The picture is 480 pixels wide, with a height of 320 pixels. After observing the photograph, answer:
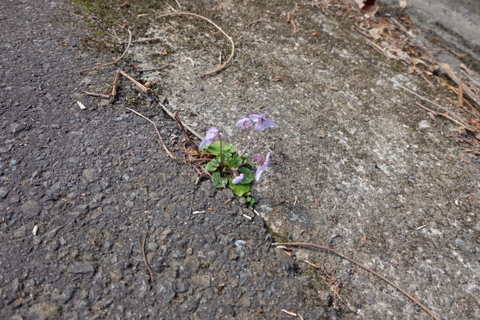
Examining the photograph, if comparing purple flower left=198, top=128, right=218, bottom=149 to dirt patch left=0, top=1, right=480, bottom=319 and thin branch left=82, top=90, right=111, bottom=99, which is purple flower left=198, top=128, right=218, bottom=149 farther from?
thin branch left=82, top=90, right=111, bottom=99

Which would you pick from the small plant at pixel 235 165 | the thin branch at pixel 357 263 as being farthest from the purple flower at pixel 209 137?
the thin branch at pixel 357 263

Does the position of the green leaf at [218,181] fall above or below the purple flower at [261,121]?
below

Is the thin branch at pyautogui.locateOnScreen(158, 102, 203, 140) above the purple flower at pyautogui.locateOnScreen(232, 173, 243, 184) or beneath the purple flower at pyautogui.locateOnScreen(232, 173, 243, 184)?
beneath

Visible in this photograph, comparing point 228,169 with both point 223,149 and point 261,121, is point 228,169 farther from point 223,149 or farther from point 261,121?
point 261,121

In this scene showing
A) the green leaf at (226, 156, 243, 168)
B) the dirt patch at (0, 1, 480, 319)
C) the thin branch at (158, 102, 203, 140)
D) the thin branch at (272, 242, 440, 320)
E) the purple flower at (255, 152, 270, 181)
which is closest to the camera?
the dirt patch at (0, 1, 480, 319)

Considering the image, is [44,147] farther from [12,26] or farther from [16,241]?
[12,26]

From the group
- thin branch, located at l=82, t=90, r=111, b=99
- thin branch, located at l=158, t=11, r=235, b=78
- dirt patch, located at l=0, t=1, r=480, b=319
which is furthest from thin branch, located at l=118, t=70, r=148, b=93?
thin branch, located at l=158, t=11, r=235, b=78

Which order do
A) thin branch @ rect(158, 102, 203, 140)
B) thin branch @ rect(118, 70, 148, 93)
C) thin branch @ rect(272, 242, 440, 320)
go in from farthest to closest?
thin branch @ rect(118, 70, 148, 93)
thin branch @ rect(158, 102, 203, 140)
thin branch @ rect(272, 242, 440, 320)

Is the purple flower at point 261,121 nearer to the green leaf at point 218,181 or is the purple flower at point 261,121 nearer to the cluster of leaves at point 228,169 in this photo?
the cluster of leaves at point 228,169
